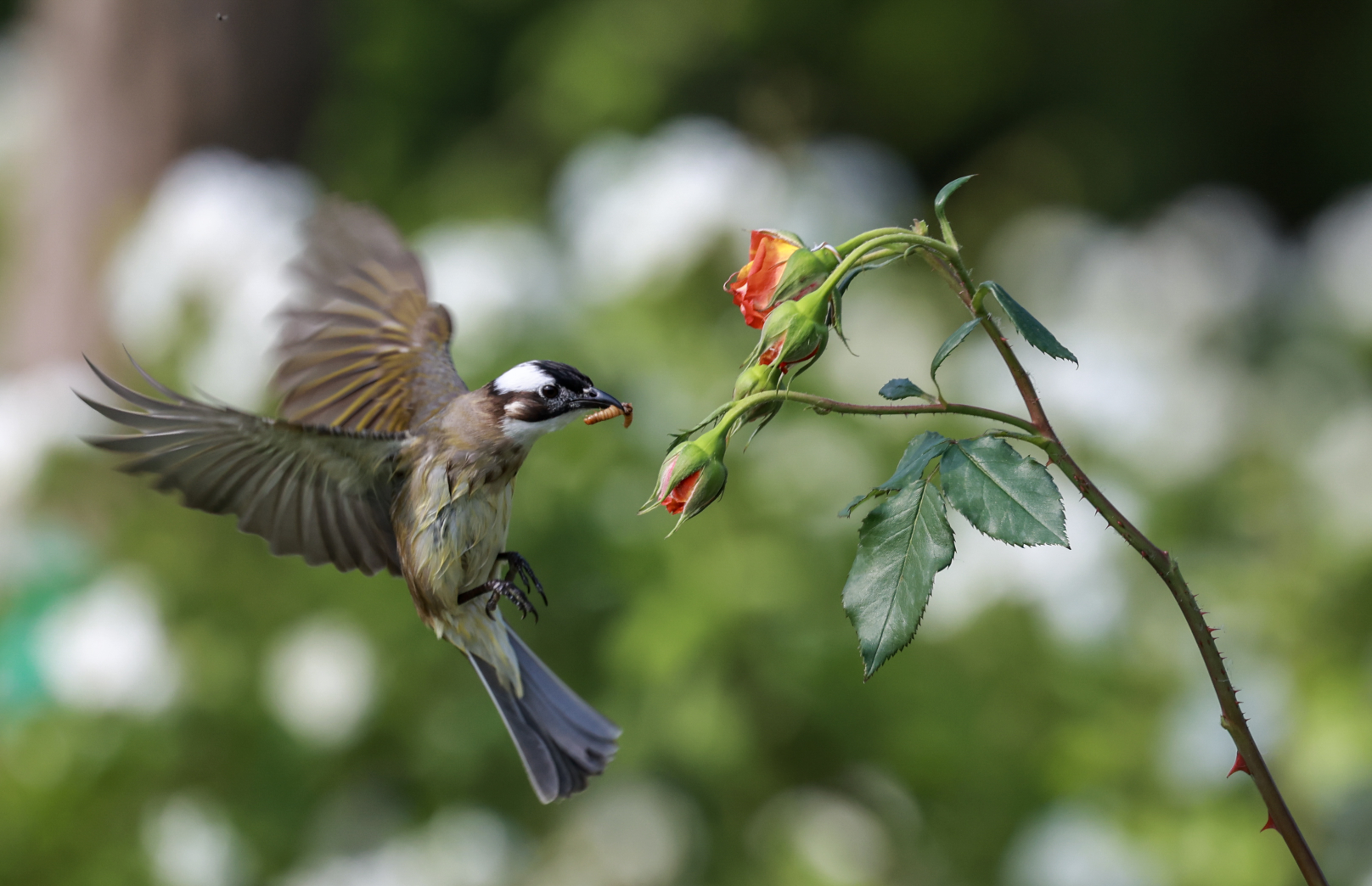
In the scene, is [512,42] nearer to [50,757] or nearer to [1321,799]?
[50,757]

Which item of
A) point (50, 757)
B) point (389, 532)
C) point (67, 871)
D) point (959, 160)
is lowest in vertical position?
point (67, 871)

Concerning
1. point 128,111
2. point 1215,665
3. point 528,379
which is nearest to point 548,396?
point 528,379

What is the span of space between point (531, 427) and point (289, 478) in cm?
21

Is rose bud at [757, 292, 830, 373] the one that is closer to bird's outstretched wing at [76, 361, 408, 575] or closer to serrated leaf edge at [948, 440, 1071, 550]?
serrated leaf edge at [948, 440, 1071, 550]

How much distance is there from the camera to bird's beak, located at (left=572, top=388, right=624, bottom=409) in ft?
2.85

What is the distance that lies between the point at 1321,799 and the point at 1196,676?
260 mm

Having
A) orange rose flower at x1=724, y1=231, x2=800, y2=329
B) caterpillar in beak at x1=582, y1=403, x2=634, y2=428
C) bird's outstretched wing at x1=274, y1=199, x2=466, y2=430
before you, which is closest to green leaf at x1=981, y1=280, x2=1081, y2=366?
orange rose flower at x1=724, y1=231, x2=800, y2=329

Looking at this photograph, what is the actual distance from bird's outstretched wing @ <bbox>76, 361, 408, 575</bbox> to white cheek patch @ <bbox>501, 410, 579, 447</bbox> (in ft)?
0.33

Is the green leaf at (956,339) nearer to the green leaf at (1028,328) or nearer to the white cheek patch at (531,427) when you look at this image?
the green leaf at (1028,328)

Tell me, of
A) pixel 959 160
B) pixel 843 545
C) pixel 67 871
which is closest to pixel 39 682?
pixel 67 871

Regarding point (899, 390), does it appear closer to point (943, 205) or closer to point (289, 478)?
point (943, 205)

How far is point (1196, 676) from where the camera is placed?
189 centimetres

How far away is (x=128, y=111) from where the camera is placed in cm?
335

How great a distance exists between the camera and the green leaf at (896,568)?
594 mm
